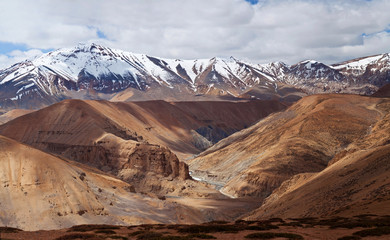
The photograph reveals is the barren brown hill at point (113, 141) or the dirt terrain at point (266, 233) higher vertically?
the barren brown hill at point (113, 141)

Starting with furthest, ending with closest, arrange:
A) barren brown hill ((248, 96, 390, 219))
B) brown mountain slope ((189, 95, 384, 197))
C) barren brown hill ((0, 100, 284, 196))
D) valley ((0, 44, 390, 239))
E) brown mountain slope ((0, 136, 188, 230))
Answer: brown mountain slope ((189, 95, 384, 197)) < barren brown hill ((0, 100, 284, 196)) < brown mountain slope ((0, 136, 188, 230)) < valley ((0, 44, 390, 239)) < barren brown hill ((248, 96, 390, 219))

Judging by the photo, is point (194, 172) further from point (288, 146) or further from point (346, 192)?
point (346, 192)

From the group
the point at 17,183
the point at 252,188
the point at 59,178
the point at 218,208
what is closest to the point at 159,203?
the point at 218,208

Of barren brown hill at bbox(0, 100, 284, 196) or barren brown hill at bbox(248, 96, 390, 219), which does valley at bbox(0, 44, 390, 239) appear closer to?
barren brown hill at bbox(248, 96, 390, 219)

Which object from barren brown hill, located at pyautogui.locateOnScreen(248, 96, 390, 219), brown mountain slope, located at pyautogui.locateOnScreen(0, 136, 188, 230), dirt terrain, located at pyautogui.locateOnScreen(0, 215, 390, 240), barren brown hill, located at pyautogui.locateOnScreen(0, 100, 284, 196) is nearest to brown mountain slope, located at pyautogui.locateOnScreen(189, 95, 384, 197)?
barren brown hill, located at pyautogui.locateOnScreen(0, 100, 284, 196)

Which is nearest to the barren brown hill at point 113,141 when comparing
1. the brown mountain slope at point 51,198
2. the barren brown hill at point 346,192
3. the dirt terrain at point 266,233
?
the brown mountain slope at point 51,198

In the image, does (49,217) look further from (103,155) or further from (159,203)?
(103,155)

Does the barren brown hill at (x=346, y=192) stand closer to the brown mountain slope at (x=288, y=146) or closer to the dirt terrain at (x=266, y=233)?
the dirt terrain at (x=266, y=233)
